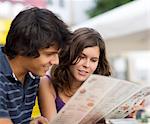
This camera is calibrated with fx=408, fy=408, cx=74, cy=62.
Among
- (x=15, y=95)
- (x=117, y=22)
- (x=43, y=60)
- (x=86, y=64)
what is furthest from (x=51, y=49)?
(x=117, y=22)

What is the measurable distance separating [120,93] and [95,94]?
0.26 feet

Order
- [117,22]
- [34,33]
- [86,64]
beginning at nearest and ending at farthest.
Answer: [34,33]
[86,64]
[117,22]

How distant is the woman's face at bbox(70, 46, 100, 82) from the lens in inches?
49.9

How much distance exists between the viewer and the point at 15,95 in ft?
3.45

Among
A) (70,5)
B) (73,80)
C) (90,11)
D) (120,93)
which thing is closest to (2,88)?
(120,93)

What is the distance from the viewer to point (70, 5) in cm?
1038

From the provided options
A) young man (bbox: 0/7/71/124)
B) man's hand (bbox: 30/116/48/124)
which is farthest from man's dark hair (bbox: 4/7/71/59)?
man's hand (bbox: 30/116/48/124)

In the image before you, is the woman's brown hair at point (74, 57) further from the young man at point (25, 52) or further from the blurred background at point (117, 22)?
the young man at point (25, 52)

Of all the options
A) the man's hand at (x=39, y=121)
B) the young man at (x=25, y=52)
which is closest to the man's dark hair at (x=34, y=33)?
the young man at (x=25, y=52)

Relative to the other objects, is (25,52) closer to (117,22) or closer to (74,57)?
(74,57)

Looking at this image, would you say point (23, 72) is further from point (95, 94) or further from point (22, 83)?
point (95, 94)

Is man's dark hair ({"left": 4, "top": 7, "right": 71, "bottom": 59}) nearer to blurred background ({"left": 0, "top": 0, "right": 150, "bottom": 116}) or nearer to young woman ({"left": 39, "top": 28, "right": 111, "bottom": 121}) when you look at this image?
blurred background ({"left": 0, "top": 0, "right": 150, "bottom": 116})

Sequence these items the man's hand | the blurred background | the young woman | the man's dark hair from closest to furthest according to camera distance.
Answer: the man's dark hair
the man's hand
the young woman
the blurred background

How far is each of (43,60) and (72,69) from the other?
1.02ft
